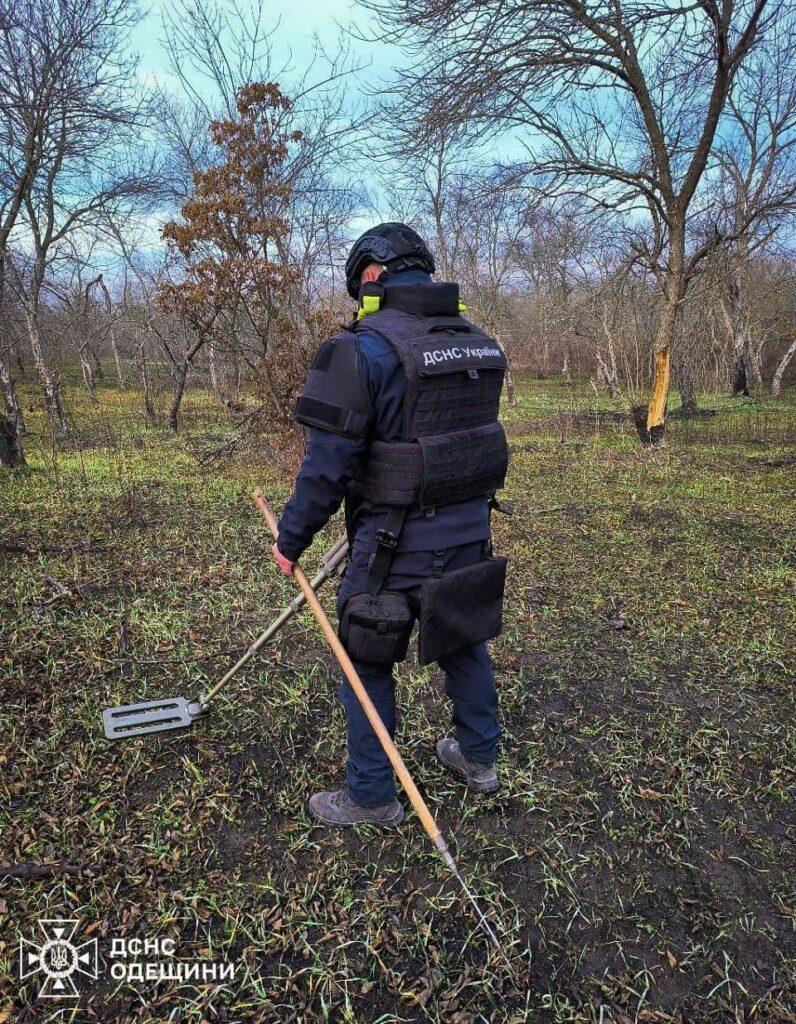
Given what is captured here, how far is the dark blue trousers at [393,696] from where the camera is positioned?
6.90 ft

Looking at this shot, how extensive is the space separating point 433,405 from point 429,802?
1.67 m

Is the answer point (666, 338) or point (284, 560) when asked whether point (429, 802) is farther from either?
point (666, 338)

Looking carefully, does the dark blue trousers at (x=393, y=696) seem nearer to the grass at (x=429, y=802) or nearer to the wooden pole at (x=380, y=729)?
the wooden pole at (x=380, y=729)

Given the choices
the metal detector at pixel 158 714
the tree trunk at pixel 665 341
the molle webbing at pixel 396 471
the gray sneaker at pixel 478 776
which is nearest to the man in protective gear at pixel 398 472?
the molle webbing at pixel 396 471

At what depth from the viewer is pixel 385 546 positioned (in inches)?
80.0

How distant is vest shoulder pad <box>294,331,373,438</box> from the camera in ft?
6.23

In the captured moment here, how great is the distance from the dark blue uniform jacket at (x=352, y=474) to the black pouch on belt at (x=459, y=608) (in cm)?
13

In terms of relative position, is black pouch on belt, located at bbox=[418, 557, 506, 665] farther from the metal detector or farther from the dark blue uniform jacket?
the metal detector

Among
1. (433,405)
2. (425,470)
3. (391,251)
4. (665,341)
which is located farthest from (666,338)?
(425,470)

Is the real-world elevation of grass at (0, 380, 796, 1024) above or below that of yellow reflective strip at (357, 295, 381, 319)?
below

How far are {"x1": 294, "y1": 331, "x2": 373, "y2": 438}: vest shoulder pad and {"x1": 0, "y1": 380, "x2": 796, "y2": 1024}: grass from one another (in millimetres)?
1624

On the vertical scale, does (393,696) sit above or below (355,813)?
above

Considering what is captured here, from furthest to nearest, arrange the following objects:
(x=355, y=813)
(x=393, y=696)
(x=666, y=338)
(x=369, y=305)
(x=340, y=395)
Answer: (x=666, y=338) < (x=355, y=813) < (x=393, y=696) < (x=369, y=305) < (x=340, y=395)

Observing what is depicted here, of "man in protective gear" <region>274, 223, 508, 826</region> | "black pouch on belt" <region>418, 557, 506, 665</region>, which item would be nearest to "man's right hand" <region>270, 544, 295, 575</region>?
"man in protective gear" <region>274, 223, 508, 826</region>
